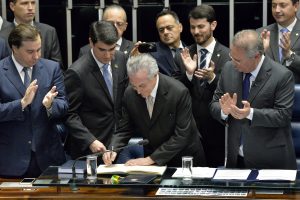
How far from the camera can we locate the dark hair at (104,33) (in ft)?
17.7

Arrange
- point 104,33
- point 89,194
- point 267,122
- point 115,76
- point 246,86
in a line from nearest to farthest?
point 89,194, point 267,122, point 246,86, point 104,33, point 115,76

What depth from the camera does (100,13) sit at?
7004 millimetres

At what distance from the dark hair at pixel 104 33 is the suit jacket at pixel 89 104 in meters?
0.17

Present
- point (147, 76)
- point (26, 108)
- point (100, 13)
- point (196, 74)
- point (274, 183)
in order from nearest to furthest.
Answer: point (274, 183)
point (147, 76)
point (26, 108)
point (196, 74)
point (100, 13)

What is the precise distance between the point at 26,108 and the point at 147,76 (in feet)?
2.87

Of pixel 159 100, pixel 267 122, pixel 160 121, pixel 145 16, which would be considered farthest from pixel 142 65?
pixel 145 16

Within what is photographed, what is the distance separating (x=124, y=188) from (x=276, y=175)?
87cm

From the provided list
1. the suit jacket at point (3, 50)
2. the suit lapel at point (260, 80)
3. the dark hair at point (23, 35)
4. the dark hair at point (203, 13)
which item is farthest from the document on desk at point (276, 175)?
the suit jacket at point (3, 50)

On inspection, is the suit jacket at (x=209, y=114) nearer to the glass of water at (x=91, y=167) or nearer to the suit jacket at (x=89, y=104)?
the suit jacket at (x=89, y=104)

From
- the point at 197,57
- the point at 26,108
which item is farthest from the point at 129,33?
the point at 26,108

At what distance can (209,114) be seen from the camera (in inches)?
230

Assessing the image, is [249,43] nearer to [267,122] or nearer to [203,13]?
[267,122]

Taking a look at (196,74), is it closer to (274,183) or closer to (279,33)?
(279,33)

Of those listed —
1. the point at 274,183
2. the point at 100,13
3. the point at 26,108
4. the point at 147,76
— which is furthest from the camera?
the point at 100,13
